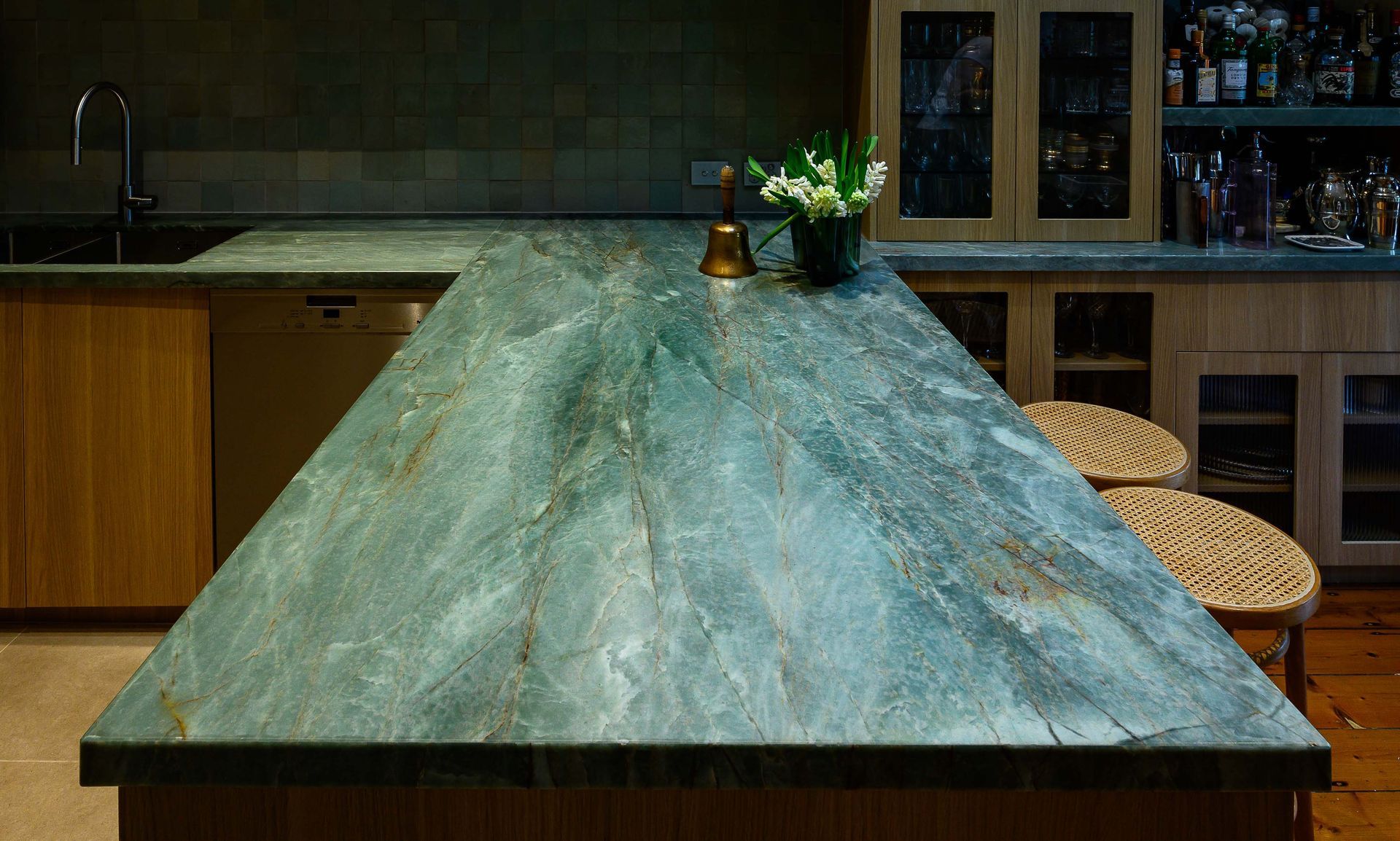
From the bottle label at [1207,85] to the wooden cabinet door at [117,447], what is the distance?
2.69 m

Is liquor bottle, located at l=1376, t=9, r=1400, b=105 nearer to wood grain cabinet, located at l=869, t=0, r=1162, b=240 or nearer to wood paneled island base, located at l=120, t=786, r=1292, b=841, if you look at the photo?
wood grain cabinet, located at l=869, t=0, r=1162, b=240

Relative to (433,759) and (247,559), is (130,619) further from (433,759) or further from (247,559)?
(433,759)

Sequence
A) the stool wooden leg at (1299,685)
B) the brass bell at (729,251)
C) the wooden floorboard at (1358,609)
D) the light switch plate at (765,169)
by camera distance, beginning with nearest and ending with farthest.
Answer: the stool wooden leg at (1299,685) < the brass bell at (729,251) < the wooden floorboard at (1358,609) < the light switch plate at (765,169)

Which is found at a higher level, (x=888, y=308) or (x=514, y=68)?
(x=514, y=68)

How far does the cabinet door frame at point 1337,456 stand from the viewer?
313 cm

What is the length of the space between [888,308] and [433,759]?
5.08ft

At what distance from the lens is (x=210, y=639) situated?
0.97m

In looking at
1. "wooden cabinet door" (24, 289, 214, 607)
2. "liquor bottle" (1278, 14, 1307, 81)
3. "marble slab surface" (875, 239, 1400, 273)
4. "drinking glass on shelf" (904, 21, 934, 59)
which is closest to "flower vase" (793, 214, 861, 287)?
"marble slab surface" (875, 239, 1400, 273)

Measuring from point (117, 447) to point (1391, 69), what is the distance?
139 inches

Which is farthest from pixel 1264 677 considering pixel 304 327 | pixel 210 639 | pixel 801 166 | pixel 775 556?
pixel 304 327

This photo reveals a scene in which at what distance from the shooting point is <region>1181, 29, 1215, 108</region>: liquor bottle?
3316 mm

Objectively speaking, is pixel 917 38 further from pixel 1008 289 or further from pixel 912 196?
pixel 1008 289

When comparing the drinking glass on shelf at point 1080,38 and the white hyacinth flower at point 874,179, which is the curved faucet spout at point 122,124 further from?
the drinking glass on shelf at point 1080,38

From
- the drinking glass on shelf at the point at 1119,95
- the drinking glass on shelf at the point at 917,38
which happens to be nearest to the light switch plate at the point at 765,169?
the drinking glass on shelf at the point at 917,38
